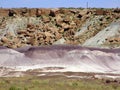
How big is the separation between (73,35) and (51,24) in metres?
6.50

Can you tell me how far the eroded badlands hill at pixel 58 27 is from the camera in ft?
274

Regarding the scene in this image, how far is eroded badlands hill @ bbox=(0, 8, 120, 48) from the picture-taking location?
8344 centimetres

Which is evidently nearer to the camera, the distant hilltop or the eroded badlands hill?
the eroded badlands hill

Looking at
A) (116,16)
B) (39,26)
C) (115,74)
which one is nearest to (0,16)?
(39,26)

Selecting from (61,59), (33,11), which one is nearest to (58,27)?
(33,11)

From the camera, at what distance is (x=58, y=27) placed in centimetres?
9081

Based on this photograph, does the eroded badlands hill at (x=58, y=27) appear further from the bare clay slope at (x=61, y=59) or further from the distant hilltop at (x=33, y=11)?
the bare clay slope at (x=61, y=59)

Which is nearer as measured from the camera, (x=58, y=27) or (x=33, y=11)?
(x=58, y=27)

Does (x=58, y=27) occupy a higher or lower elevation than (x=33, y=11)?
lower

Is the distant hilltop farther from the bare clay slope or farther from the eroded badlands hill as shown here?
the bare clay slope

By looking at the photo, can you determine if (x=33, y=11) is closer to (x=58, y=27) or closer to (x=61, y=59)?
(x=58, y=27)

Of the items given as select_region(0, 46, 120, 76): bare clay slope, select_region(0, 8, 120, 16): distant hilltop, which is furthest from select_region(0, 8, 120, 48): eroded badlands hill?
select_region(0, 46, 120, 76): bare clay slope

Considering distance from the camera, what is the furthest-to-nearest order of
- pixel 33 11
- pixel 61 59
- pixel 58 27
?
pixel 33 11, pixel 58 27, pixel 61 59

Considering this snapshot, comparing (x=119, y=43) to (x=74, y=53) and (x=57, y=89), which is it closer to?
(x=74, y=53)
